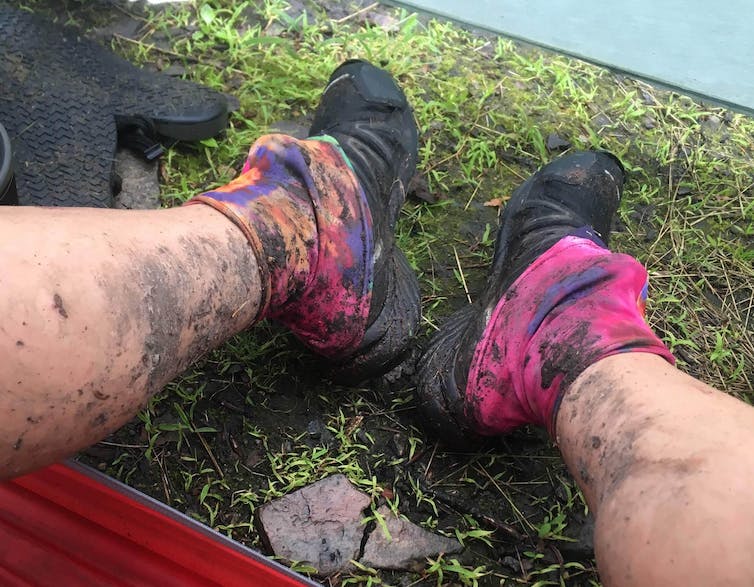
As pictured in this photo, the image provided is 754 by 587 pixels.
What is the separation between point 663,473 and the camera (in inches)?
33.0

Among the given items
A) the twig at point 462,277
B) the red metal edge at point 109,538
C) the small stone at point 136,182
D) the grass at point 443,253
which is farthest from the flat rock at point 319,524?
the small stone at point 136,182

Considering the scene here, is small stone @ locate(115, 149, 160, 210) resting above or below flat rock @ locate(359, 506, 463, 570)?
above

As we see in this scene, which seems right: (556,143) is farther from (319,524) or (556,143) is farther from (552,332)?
(319,524)

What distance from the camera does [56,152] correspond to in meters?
1.84

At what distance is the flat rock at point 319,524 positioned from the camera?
1338 millimetres

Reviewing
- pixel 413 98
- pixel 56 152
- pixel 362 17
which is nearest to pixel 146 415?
pixel 56 152

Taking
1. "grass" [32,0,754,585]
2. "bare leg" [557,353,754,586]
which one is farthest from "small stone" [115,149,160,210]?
"bare leg" [557,353,754,586]

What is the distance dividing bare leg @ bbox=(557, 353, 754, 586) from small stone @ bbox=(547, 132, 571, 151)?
1.12 m

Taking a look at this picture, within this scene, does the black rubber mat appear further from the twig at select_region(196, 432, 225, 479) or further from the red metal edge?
the red metal edge

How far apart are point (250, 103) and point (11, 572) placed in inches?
56.7

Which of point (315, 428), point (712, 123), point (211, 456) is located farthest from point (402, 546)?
point (712, 123)

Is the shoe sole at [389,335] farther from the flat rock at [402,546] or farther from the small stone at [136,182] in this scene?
the small stone at [136,182]

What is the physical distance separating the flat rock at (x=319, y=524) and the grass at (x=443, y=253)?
0.03 metres

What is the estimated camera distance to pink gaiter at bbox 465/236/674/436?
1159 mm
